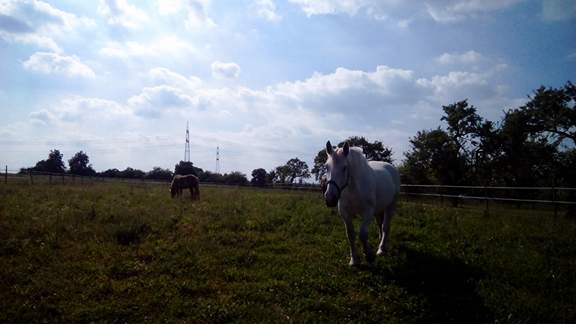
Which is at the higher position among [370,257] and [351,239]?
[351,239]

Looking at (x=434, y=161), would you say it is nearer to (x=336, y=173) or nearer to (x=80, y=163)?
(x=336, y=173)

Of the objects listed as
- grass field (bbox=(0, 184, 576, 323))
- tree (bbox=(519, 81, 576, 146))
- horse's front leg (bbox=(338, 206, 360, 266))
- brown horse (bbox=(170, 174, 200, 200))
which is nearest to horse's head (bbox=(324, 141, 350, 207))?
horse's front leg (bbox=(338, 206, 360, 266))

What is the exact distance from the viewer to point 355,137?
68.1 m

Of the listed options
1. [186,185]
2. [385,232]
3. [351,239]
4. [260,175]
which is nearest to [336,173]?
[351,239]

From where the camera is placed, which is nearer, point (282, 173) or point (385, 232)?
point (385, 232)

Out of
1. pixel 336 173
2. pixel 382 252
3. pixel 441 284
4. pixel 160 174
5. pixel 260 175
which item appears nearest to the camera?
pixel 441 284

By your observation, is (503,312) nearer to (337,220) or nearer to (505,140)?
(337,220)

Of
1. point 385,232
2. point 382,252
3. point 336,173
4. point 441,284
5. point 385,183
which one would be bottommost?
point 441,284

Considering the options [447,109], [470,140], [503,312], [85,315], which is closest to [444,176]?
[470,140]

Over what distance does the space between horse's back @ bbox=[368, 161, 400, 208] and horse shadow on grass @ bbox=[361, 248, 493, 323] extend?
1.26m

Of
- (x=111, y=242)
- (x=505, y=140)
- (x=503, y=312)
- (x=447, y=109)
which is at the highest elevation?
(x=447, y=109)

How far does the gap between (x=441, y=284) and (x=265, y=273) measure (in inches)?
120

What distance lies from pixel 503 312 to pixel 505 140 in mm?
33126

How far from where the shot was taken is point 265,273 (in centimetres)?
632
